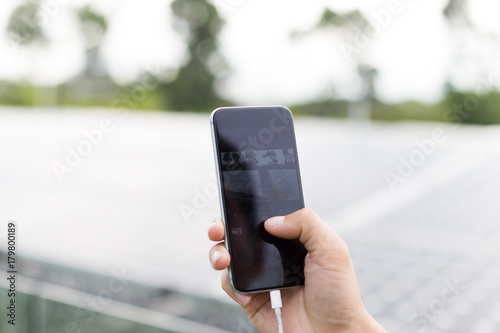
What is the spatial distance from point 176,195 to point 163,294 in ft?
10.6

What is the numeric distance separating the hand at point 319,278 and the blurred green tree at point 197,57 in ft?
48.4

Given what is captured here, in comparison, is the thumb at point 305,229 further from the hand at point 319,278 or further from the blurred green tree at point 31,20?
the blurred green tree at point 31,20

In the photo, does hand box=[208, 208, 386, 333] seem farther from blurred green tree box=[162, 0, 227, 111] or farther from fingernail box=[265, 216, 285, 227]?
blurred green tree box=[162, 0, 227, 111]

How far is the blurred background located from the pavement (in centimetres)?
3

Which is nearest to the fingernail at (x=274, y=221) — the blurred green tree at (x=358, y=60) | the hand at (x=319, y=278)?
the hand at (x=319, y=278)

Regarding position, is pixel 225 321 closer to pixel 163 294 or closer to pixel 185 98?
pixel 163 294

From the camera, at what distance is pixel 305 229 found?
0.95 metres

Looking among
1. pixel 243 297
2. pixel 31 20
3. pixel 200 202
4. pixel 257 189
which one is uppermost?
pixel 31 20

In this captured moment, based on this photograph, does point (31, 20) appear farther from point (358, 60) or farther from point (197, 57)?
point (358, 60)

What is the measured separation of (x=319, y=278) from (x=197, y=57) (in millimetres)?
15244

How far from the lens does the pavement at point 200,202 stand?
3242 mm

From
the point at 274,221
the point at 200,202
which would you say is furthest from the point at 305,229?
the point at 200,202

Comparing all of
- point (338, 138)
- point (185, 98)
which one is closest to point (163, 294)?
point (338, 138)

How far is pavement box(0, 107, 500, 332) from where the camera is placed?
10.6 feet
